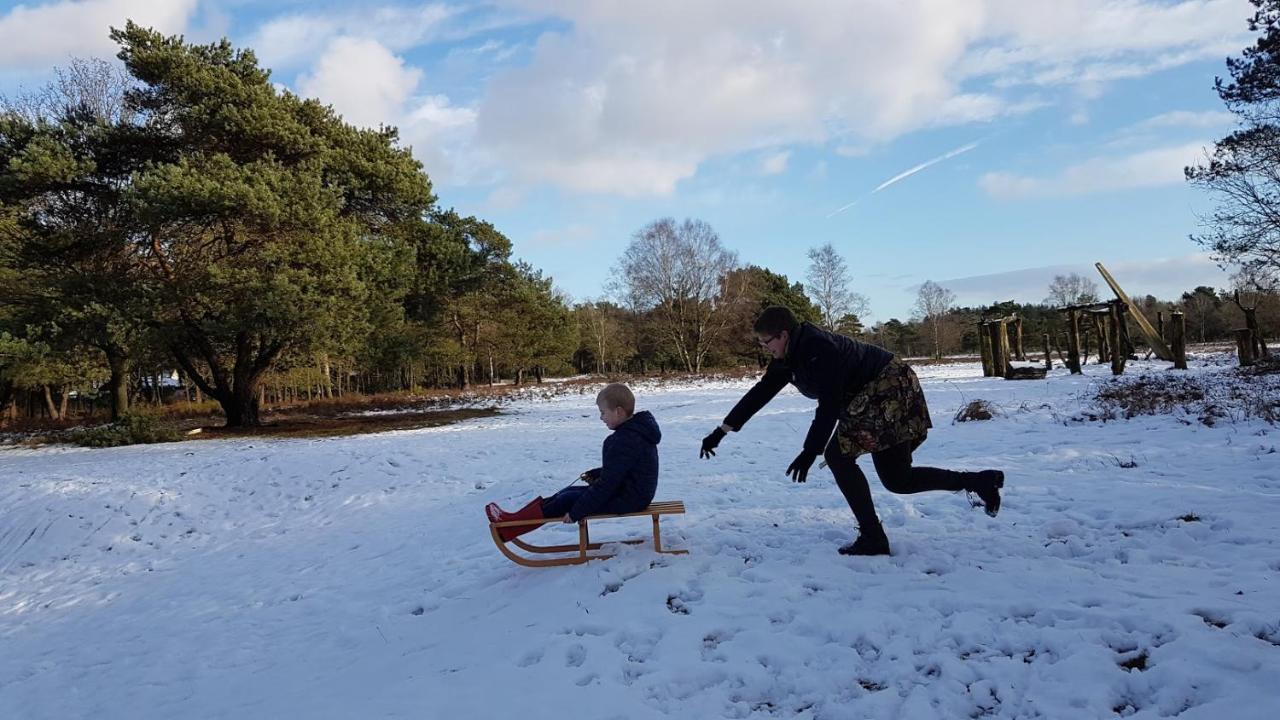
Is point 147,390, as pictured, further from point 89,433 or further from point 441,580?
point 441,580

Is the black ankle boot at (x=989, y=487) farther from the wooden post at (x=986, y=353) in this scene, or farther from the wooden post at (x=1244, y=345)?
the wooden post at (x=986, y=353)

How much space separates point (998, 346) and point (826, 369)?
2013 centimetres

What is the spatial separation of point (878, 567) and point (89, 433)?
19680 mm

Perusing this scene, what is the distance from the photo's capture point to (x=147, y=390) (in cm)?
4853

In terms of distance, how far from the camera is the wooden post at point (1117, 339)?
18047mm

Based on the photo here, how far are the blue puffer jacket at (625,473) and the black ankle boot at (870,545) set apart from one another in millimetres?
1485

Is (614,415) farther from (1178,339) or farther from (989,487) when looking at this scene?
(1178,339)

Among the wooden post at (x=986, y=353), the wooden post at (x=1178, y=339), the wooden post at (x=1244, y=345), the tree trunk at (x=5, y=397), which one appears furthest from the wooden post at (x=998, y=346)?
the tree trunk at (x=5, y=397)

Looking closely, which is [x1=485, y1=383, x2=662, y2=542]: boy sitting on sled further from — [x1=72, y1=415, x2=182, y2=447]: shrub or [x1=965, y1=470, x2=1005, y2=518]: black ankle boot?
[x1=72, y1=415, x2=182, y2=447]: shrub

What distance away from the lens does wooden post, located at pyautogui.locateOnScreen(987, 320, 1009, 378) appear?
21.0 metres

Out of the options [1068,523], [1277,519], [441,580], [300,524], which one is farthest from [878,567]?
[300,524]

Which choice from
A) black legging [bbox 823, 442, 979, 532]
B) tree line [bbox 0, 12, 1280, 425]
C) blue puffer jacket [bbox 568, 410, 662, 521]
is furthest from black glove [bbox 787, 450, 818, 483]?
tree line [bbox 0, 12, 1280, 425]

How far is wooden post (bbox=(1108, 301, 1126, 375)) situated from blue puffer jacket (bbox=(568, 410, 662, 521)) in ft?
59.9

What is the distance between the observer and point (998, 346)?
70.1ft
